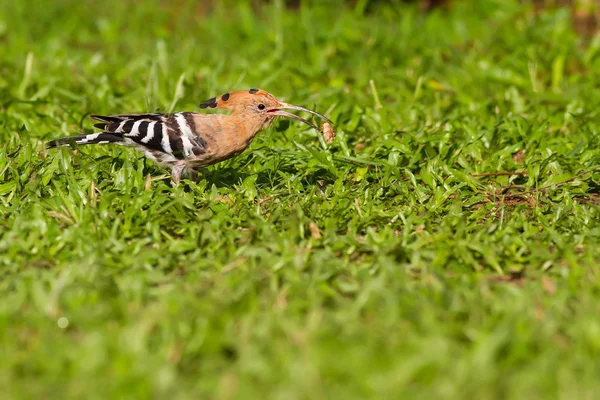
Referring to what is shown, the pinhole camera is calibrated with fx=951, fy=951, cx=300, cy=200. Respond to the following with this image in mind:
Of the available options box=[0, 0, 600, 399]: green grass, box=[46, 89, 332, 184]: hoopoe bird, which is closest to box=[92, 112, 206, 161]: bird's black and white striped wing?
box=[46, 89, 332, 184]: hoopoe bird

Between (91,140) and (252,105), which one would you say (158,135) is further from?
(252,105)

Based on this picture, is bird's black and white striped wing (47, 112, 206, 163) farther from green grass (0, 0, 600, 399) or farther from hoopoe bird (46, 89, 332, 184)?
green grass (0, 0, 600, 399)

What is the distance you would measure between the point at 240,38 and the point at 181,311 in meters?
5.38

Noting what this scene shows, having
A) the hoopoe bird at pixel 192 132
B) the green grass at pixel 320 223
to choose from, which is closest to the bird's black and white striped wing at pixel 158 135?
the hoopoe bird at pixel 192 132

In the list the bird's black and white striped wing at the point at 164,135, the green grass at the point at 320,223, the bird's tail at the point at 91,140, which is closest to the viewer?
the green grass at the point at 320,223

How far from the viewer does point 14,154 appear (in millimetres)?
5746

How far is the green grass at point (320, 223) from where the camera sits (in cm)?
350

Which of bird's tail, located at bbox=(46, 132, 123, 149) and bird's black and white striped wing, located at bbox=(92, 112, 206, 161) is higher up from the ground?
bird's black and white striped wing, located at bbox=(92, 112, 206, 161)

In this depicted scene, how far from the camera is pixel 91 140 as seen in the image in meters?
5.56

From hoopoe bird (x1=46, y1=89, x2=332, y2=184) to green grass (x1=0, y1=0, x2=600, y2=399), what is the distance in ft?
0.53

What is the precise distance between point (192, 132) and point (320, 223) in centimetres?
97

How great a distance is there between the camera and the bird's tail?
5.54 metres

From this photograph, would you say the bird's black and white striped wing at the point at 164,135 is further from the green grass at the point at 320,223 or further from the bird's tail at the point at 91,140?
the green grass at the point at 320,223

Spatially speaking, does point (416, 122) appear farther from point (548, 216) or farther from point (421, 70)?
point (548, 216)
